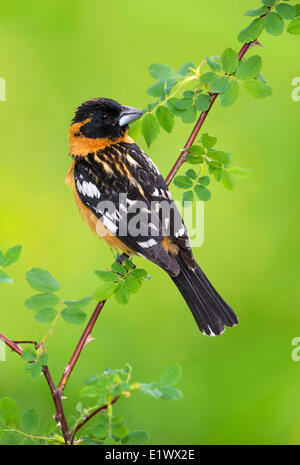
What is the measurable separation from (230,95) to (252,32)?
0.64 ft

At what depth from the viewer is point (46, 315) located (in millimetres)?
1640

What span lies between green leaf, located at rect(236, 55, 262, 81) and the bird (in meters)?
0.58

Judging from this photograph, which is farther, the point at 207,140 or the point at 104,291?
the point at 207,140

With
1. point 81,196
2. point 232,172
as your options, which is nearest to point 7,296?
point 81,196

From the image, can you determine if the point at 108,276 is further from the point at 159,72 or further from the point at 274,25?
the point at 274,25

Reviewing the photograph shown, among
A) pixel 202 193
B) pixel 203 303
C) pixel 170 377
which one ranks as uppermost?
pixel 202 193

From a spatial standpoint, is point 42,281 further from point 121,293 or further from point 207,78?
point 207,78

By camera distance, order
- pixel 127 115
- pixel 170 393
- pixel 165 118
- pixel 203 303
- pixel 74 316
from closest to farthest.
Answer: pixel 170 393 < pixel 74 316 < pixel 165 118 < pixel 203 303 < pixel 127 115

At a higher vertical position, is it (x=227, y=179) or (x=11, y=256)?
(x=227, y=179)

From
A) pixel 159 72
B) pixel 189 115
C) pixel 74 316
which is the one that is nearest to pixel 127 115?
pixel 159 72

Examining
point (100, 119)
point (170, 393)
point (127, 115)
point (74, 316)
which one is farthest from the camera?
point (100, 119)

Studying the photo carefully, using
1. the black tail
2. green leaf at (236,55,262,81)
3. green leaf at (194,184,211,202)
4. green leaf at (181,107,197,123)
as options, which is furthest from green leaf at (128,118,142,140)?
the black tail

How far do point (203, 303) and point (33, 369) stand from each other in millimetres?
1024

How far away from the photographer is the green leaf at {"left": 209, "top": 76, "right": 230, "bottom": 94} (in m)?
1.85
